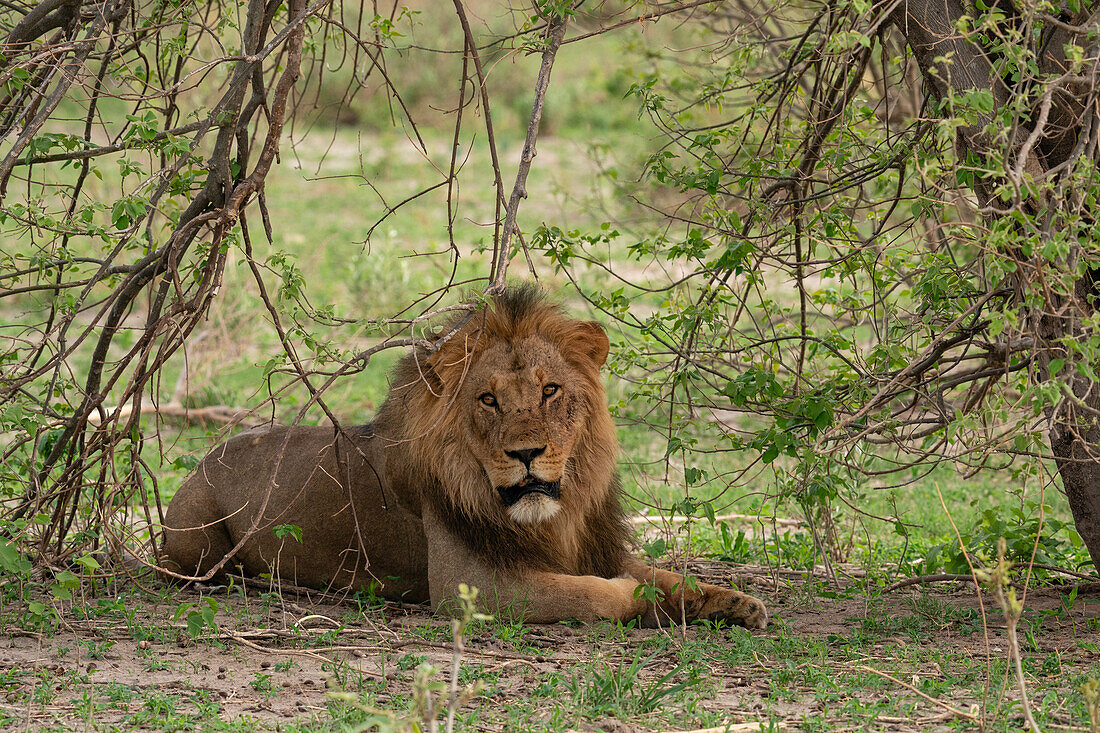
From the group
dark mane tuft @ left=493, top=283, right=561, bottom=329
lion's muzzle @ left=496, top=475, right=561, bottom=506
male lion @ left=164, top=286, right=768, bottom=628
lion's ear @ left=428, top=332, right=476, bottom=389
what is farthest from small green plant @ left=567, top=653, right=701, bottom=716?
dark mane tuft @ left=493, top=283, right=561, bottom=329

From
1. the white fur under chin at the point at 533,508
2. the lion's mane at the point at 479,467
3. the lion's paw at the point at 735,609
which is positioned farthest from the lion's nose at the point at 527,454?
the lion's paw at the point at 735,609

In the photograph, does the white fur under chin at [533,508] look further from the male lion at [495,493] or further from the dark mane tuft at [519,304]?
the dark mane tuft at [519,304]

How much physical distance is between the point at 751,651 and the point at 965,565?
4.51ft

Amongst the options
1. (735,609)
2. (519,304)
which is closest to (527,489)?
(519,304)

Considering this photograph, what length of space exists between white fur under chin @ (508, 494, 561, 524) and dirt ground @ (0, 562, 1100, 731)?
38 cm

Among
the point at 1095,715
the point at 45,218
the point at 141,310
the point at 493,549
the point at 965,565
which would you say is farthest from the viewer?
the point at 141,310

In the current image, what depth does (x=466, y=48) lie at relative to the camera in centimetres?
396

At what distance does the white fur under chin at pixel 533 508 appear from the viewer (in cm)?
406

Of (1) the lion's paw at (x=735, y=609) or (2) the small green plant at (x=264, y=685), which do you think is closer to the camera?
(2) the small green plant at (x=264, y=685)

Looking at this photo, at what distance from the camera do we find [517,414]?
159 inches

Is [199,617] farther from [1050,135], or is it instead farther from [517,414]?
[1050,135]

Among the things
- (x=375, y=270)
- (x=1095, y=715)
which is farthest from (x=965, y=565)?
(x=375, y=270)

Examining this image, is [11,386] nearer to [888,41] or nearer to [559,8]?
[559,8]

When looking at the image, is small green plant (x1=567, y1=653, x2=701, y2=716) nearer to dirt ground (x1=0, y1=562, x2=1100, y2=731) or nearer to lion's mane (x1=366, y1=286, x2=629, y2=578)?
dirt ground (x1=0, y1=562, x2=1100, y2=731)
